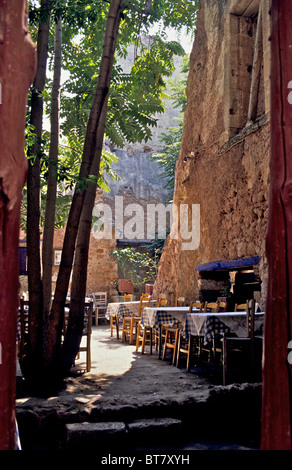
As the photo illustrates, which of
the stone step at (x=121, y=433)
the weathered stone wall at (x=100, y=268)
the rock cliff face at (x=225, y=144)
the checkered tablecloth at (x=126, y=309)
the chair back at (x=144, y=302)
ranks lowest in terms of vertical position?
the stone step at (x=121, y=433)

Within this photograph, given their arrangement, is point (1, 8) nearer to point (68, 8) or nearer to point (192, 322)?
point (68, 8)

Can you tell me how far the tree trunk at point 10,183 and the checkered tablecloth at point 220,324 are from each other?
4.31m

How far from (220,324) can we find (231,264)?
2.46 m

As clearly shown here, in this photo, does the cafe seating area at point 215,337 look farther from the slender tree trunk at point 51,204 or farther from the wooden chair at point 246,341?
the slender tree trunk at point 51,204

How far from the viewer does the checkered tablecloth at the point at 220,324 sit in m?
5.70

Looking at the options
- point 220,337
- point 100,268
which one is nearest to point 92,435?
point 220,337

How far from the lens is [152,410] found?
4.12 metres

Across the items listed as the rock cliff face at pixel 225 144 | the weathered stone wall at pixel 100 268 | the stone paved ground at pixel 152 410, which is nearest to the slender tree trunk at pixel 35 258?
the stone paved ground at pixel 152 410

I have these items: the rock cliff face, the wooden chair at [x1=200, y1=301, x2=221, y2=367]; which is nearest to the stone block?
the wooden chair at [x1=200, y1=301, x2=221, y2=367]

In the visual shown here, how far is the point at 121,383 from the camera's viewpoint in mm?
5477

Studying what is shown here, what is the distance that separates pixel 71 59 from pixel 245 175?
4.19 meters

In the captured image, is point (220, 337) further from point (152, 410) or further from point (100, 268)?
point (100, 268)

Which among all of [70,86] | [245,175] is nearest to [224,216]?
[245,175]

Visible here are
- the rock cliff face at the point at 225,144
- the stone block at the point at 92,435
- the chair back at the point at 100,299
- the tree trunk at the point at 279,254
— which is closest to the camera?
the tree trunk at the point at 279,254
